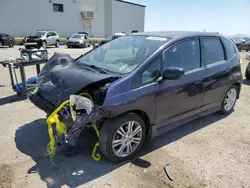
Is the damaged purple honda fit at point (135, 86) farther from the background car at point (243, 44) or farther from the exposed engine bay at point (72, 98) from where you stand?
the background car at point (243, 44)

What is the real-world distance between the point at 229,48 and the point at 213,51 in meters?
0.66

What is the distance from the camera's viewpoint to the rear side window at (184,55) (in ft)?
11.4

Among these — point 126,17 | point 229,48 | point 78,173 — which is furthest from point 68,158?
point 126,17

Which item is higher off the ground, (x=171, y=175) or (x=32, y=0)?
(x=32, y=0)

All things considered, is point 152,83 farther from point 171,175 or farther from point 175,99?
point 171,175

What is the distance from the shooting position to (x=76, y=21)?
3347cm

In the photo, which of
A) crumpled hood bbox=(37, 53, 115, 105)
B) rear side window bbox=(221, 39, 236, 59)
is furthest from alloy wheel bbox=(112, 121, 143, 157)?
rear side window bbox=(221, 39, 236, 59)

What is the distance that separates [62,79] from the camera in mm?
3246

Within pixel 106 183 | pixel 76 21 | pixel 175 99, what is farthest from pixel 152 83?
pixel 76 21

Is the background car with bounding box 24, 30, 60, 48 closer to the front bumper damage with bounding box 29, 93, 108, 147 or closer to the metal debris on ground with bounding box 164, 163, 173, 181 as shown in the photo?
the front bumper damage with bounding box 29, 93, 108, 147

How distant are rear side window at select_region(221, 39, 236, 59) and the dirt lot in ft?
4.63

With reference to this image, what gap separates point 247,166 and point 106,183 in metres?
2.01

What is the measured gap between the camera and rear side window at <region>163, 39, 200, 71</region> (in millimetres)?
3479

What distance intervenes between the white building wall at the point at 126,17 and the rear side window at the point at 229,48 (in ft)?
116
